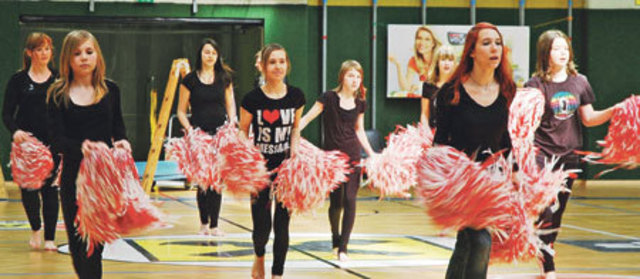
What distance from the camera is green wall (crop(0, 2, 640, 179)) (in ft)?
42.9

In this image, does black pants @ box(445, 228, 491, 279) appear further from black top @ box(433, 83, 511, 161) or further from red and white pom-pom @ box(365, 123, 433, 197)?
red and white pom-pom @ box(365, 123, 433, 197)

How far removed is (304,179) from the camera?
16.7 feet

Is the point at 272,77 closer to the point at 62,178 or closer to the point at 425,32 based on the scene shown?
the point at 62,178

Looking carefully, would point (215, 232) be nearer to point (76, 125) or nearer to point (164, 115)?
point (164, 115)

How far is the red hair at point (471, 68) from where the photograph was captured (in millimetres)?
3953

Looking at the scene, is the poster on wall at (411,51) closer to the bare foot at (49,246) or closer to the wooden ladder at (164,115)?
the wooden ladder at (164,115)

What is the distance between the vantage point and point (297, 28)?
13.7 m

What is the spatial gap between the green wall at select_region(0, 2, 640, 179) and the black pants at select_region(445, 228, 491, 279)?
1000 cm

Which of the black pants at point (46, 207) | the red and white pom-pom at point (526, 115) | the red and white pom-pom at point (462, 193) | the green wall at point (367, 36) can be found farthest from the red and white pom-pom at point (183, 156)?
the green wall at point (367, 36)

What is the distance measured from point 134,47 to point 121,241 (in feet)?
25.5

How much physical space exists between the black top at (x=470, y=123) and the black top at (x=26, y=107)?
3458 millimetres

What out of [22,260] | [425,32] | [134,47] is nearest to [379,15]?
[425,32]

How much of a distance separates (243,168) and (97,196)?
1.22 metres

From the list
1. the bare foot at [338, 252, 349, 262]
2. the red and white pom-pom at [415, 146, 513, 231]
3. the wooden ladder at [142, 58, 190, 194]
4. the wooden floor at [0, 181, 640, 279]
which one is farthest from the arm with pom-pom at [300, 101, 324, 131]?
the wooden ladder at [142, 58, 190, 194]
